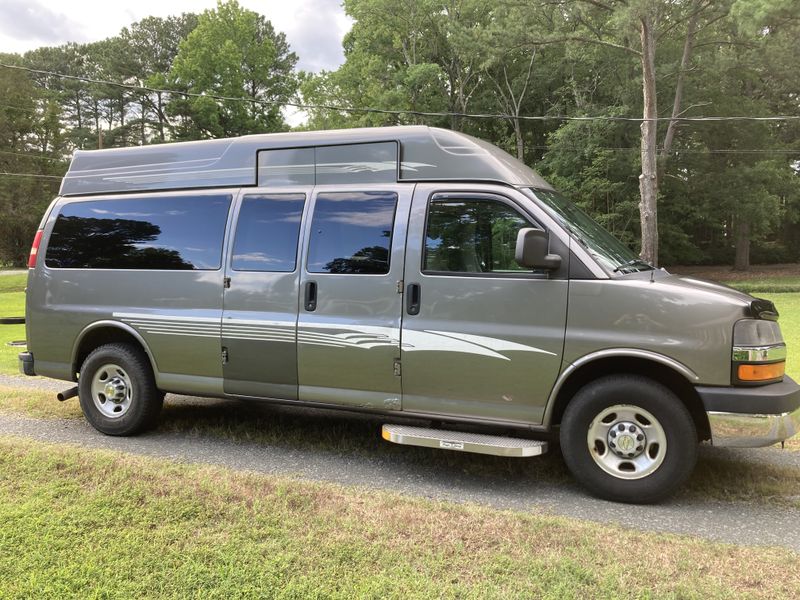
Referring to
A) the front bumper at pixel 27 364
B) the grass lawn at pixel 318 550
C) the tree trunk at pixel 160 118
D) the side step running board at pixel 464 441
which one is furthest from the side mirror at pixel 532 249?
the tree trunk at pixel 160 118

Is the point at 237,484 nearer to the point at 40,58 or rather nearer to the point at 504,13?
the point at 504,13

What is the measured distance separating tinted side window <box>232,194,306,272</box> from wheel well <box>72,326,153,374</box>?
1377 millimetres

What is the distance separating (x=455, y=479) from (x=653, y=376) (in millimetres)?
1607

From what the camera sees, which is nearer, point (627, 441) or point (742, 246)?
point (627, 441)

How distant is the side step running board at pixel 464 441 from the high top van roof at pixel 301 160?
6.08 ft

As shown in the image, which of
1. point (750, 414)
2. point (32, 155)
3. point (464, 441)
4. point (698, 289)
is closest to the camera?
point (750, 414)

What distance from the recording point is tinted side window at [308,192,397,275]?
4.70 meters

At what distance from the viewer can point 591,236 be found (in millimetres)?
4469

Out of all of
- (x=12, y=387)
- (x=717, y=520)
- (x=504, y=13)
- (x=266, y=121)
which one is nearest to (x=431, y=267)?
(x=717, y=520)

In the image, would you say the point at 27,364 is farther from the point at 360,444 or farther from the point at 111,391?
the point at 360,444

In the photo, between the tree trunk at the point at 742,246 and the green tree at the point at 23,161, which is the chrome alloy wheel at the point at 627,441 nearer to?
the tree trunk at the point at 742,246

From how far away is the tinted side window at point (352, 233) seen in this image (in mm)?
4695

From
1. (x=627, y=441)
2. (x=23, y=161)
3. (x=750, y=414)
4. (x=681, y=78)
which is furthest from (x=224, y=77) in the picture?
(x=750, y=414)

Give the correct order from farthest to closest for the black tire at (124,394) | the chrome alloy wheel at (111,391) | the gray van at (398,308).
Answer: the chrome alloy wheel at (111,391) < the black tire at (124,394) < the gray van at (398,308)
